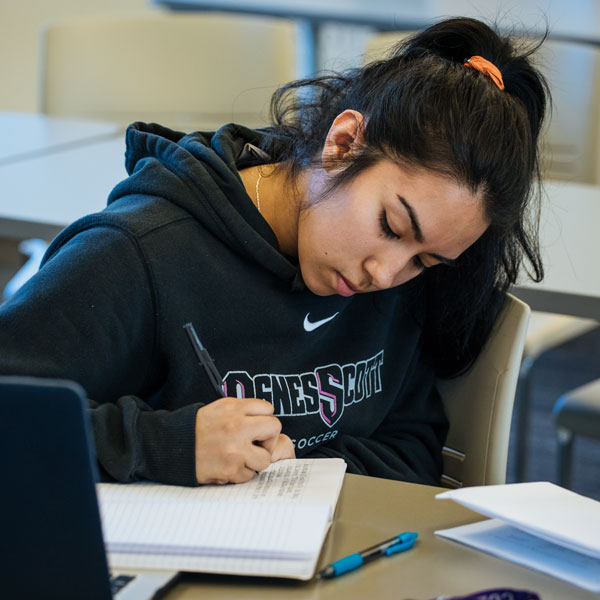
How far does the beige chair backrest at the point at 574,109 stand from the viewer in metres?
2.41

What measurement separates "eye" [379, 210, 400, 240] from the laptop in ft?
1.65

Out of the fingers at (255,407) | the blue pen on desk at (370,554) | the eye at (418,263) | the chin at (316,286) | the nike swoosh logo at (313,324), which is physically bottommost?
the blue pen on desk at (370,554)

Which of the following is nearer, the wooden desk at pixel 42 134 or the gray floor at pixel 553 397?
the wooden desk at pixel 42 134

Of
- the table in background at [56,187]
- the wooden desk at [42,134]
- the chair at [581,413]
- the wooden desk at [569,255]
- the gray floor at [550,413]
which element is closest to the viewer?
the wooden desk at [569,255]

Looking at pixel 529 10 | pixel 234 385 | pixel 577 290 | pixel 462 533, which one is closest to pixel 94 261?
pixel 234 385

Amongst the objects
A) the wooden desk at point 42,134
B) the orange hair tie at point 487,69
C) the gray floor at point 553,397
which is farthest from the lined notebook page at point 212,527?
the gray floor at point 553,397

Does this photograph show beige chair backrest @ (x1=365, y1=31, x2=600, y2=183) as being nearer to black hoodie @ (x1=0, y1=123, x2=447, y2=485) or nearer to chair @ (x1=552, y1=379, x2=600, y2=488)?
chair @ (x1=552, y1=379, x2=600, y2=488)

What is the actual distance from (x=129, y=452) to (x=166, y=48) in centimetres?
196

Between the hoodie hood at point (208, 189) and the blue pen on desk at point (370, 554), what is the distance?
0.40 m

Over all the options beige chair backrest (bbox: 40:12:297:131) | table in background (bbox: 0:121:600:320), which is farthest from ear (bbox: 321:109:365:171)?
beige chair backrest (bbox: 40:12:297:131)

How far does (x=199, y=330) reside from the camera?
3.66ft

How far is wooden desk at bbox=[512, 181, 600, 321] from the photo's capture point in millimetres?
1423

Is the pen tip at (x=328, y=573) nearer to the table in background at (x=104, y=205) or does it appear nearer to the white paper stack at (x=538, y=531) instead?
the white paper stack at (x=538, y=531)

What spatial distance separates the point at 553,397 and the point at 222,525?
8.02ft
